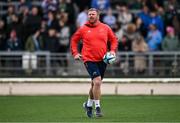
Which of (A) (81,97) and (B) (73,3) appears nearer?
(A) (81,97)

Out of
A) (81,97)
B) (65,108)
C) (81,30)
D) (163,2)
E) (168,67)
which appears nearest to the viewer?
(81,30)

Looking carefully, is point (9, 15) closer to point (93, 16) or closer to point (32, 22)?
point (32, 22)

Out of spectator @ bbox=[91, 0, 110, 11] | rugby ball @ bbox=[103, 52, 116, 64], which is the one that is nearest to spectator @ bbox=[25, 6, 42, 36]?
spectator @ bbox=[91, 0, 110, 11]

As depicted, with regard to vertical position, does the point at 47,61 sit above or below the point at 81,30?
below

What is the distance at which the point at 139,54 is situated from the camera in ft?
78.7

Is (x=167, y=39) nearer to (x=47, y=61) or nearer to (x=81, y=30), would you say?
(x=47, y=61)

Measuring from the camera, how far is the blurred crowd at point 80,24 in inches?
1001

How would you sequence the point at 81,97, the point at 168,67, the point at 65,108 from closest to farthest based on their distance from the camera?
the point at 65,108 < the point at 81,97 < the point at 168,67

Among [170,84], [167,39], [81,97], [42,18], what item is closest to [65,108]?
[81,97]

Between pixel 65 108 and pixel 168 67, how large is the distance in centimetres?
646

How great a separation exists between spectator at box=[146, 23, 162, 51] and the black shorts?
952cm

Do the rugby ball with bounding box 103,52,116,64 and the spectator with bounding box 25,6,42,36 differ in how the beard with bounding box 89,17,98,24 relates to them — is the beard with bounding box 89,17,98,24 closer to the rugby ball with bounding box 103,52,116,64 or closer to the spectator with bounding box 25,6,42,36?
the rugby ball with bounding box 103,52,116,64

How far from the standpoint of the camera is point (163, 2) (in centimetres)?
2828

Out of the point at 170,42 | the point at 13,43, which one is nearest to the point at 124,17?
the point at 170,42
